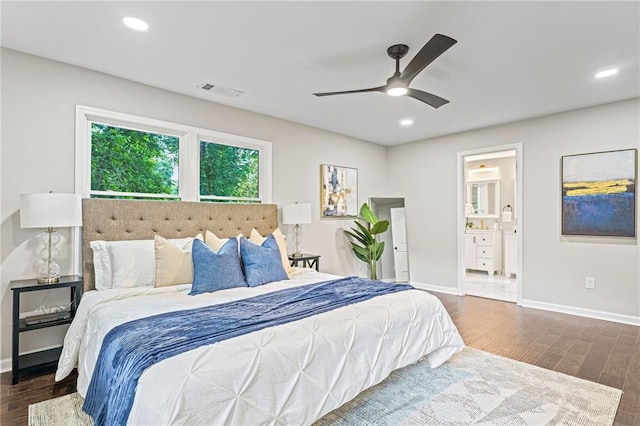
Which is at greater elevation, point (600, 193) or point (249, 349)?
point (600, 193)

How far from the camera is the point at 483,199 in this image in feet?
25.4

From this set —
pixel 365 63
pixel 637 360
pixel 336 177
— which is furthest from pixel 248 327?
pixel 336 177

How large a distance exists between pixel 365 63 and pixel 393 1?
0.86 meters

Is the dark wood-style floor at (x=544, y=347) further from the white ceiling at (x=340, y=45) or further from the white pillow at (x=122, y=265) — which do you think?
the white ceiling at (x=340, y=45)

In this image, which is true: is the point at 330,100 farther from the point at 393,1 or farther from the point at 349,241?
the point at 349,241

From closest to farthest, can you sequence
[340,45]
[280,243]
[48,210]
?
[48,210] → [340,45] → [280,243]

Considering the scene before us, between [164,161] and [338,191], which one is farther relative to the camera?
[338,191]

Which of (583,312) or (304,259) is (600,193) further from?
(304,259)

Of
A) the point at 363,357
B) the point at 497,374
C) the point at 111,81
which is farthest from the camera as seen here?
the point at 111,81

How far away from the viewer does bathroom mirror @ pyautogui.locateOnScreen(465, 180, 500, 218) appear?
751 centimetres

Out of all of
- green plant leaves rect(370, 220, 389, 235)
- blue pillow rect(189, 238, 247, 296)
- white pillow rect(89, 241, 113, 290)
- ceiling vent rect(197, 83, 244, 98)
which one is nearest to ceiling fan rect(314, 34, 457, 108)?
ceiling vent rect(197, 83, 244, 98)

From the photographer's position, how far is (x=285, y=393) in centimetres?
167

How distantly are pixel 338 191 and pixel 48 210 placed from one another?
3.83 meters

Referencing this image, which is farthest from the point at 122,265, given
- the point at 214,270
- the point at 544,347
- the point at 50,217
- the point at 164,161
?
the point at 544,347
